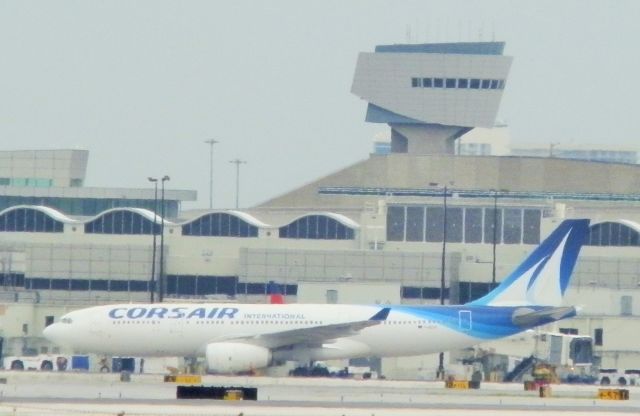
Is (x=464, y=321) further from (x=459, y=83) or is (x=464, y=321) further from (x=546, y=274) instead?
(x=459, y=83)

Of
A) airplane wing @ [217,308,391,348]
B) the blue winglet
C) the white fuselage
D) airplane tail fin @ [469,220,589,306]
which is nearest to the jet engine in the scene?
airplane wing @ [217,308,391,348]

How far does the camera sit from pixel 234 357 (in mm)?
90000

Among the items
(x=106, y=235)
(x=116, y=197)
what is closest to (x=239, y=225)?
(x=106, y=235)

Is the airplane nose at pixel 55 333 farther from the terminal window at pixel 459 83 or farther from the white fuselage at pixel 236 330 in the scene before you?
the terminal window at pixel 459 83

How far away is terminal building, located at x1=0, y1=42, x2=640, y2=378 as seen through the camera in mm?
124000

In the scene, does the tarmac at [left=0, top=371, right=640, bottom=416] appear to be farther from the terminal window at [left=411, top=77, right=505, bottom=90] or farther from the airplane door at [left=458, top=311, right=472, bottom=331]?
the terminal window at [left=411, top=77, right=505, bottom=90]

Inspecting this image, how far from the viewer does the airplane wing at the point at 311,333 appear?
9106 centimetres

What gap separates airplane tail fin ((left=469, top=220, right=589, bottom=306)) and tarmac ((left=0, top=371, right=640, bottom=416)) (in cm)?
718

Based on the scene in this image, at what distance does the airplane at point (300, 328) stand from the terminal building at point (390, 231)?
1113 cm

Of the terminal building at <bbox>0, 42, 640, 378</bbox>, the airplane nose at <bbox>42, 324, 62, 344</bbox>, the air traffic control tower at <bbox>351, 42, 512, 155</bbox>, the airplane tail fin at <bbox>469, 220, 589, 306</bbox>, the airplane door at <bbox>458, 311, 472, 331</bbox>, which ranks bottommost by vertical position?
the airplane nose at <bbox>42, 324, 62, 344</bbox>

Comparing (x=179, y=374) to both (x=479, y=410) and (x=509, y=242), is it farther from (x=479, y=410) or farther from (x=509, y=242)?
(x=509, y=242)

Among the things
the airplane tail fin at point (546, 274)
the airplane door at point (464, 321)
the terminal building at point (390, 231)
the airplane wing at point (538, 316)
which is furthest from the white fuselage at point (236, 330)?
the terminal building at point (390, 231)

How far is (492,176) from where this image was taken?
175 meters

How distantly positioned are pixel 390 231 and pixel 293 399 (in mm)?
75014
